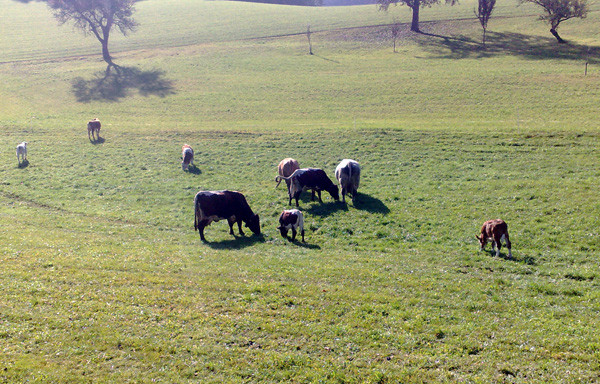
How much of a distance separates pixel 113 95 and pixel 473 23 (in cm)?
5989

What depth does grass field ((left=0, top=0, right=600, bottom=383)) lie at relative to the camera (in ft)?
35.1

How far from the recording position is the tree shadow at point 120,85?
56969 mm

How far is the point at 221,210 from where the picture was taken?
66.3ft

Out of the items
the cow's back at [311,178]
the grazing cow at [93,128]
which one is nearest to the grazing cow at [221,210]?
the cow's back at [311,178]

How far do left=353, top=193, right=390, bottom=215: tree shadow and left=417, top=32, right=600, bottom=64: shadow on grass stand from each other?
43498 millimetres

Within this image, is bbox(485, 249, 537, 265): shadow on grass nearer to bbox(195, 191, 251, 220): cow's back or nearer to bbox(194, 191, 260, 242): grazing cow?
bbox(194, 191, 260, 242): grazing cow

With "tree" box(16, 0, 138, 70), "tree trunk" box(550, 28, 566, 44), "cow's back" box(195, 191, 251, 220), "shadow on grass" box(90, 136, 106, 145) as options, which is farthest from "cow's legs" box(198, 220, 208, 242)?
"tree trunk" box(550, 28, 566, 44)

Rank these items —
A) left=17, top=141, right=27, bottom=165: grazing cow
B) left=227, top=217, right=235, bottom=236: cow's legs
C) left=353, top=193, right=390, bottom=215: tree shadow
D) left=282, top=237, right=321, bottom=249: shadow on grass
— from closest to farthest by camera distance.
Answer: left=282, top=237, right=321, bottom=249: shadow on grass, left=227, top=217, right=235, bottom=236: cow's legs, left=353, top=193, right=390, bottom=215: tree shadow, left=17, top=141, right=27, bottom=165: grazing cow

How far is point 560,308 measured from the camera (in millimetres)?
12633

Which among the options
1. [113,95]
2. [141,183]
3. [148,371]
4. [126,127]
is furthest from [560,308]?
[113,95]

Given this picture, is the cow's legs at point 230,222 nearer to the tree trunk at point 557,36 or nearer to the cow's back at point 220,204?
the cow's back at point 220,204

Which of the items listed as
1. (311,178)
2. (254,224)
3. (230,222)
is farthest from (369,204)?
(230,222)

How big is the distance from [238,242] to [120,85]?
49.5m

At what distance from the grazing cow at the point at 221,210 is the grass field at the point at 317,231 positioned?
3.03 feet
